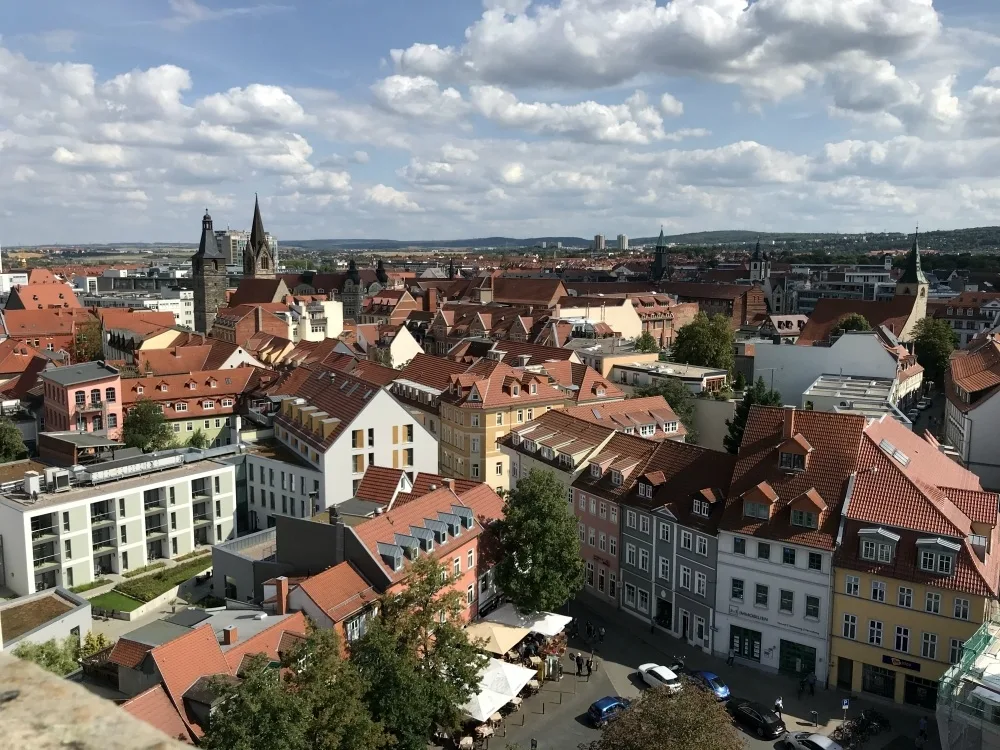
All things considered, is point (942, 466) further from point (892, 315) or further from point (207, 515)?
point (892, 315)

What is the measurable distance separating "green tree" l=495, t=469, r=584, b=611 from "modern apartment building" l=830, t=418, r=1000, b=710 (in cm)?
1140

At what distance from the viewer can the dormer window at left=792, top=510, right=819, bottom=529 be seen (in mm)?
35281


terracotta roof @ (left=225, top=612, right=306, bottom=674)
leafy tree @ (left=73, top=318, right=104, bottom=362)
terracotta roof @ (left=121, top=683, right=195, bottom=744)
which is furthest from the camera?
leafy tree @ (left=73, top=318, right=104, bottom=362)

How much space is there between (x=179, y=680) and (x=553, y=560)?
1685cm

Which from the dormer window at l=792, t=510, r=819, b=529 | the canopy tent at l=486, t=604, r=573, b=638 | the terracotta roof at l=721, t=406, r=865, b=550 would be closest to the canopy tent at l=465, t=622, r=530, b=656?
the canopy tent at l=486, t=604, r=573, b=638

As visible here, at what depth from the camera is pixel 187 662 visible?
86.3 ft

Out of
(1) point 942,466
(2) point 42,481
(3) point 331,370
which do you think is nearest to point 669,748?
(1) point 942,466

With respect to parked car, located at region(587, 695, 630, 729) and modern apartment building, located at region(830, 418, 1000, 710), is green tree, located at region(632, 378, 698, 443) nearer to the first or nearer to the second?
modern apartment building, located at region(830, 418, 1000, 710)

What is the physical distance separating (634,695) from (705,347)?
57.1 meters

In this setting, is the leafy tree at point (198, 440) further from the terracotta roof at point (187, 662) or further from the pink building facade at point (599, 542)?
the terracotta roof at point (187, 662)

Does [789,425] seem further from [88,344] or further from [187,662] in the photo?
[88,344]

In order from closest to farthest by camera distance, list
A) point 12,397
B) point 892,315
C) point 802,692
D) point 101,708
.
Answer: point 101,708
point 802,692
point 12,397
point 892,315

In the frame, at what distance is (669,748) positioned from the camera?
72.4 ft

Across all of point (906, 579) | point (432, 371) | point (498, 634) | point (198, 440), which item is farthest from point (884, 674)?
point (198, 440)
